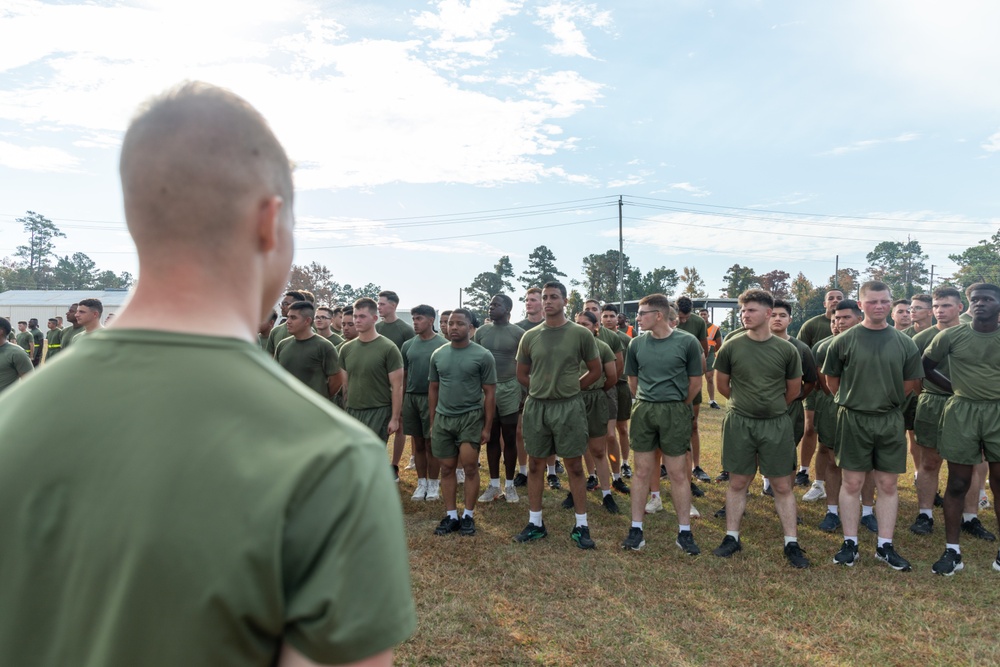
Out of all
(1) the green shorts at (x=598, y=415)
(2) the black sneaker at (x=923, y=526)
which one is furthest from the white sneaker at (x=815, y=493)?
(1) the green shorts at (x=598, y=415)

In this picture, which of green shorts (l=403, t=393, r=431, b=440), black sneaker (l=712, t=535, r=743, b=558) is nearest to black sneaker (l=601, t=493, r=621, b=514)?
black sneaker (l=712, t=535, r=743, b=558)

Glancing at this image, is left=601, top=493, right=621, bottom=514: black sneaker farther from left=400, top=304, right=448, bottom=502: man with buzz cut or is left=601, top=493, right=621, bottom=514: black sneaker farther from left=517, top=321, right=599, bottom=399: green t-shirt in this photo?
left=400, top=304, right=448, bottom=502: man with buzz cut

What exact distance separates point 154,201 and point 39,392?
330 mm

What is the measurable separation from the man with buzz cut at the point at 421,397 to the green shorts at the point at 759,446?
3.59 m

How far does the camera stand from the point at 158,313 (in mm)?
968

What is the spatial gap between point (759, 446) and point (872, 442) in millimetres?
987

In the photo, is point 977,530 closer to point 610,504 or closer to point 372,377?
point 610,504

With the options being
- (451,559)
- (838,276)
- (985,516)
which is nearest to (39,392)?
(451,559)

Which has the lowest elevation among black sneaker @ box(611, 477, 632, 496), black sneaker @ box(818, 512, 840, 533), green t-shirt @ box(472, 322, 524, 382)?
black sneaker @ box(611, 477, 632, 496)

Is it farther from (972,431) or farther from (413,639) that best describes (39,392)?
(972,431)

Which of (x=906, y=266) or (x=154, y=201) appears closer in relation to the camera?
(x=154, y=201)

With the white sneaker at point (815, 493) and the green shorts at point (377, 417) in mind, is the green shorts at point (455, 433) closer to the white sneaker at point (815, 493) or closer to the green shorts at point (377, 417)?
the green shorts at point (377, 417)

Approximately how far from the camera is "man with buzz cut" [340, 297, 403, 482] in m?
7.16

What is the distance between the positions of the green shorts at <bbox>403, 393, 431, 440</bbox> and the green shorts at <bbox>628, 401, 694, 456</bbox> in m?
2.83
